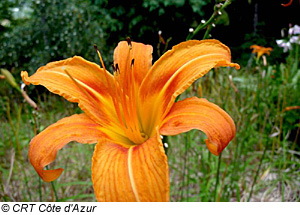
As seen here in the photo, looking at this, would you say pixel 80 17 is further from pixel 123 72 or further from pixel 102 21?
pixel 123 72

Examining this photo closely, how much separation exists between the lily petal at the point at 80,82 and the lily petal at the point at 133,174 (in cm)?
18

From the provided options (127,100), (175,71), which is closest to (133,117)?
(127,100)

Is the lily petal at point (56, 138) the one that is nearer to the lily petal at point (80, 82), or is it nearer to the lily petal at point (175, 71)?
the lily petal at point (80, 82)

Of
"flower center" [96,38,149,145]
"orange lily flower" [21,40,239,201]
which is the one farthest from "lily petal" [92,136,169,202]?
"flower center" [96,38,149,145]

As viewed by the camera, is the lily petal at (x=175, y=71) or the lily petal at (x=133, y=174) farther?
the lily petal at (x=175, y=71)

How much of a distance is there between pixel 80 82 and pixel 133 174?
1.15 feet

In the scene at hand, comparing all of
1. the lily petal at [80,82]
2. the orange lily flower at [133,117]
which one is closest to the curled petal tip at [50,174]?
the orange lily flower at [133,117]

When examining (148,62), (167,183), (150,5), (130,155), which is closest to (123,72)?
(148,62)

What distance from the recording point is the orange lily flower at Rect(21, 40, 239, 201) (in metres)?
0.53

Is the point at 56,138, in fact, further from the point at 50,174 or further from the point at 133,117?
the point at 133,117

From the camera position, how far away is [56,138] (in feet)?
2.16

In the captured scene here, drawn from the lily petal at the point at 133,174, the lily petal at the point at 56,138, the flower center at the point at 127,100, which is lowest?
the lily petal at the point at 133,174

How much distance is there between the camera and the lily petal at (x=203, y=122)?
58 cm

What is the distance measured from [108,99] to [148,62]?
0.16 meters
